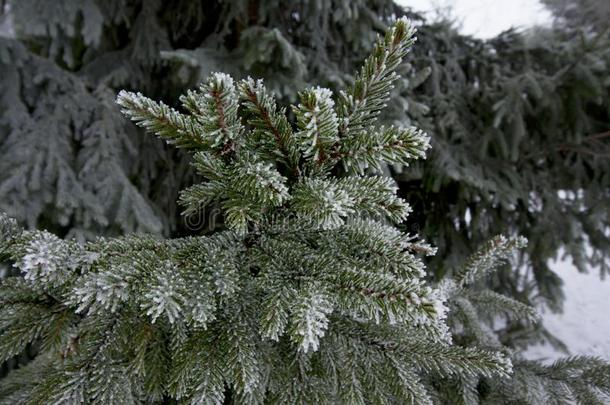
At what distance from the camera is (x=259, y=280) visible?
76 cm

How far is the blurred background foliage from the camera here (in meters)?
2.45

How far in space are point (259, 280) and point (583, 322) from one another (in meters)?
5.54

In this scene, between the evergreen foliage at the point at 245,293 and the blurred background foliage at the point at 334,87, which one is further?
the blurred background foliage at the point at 334,87

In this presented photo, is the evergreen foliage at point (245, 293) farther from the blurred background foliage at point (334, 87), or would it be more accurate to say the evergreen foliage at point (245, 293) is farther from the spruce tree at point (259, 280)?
the blurred background foliage at point (334, 87)

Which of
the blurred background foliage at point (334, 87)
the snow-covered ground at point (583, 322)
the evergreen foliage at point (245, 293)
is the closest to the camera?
the evergreen foliage at point (245, 293)

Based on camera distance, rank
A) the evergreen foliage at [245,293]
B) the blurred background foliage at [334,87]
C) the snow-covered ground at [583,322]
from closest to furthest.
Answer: the evergreen foliage at [245,293], the blurred background foliage at [334,87], the snow-covered ground at [583,322]

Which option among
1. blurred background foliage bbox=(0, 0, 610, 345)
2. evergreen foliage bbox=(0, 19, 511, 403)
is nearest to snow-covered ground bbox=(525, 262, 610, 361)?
blurred background foliage bbox=(0, 0, 610, 345)

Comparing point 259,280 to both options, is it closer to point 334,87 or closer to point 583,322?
point 334,87

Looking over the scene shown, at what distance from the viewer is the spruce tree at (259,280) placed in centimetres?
63

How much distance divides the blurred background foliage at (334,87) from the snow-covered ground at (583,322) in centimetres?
96

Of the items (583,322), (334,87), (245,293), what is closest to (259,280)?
(245,293)

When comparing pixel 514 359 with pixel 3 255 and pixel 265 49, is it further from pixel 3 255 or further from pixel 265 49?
pixel 265 49

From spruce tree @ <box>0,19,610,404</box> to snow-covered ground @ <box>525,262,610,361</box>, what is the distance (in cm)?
437

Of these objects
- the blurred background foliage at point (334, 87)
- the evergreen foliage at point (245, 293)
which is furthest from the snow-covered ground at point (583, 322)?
the evergreen foliage at point (245, 293)
